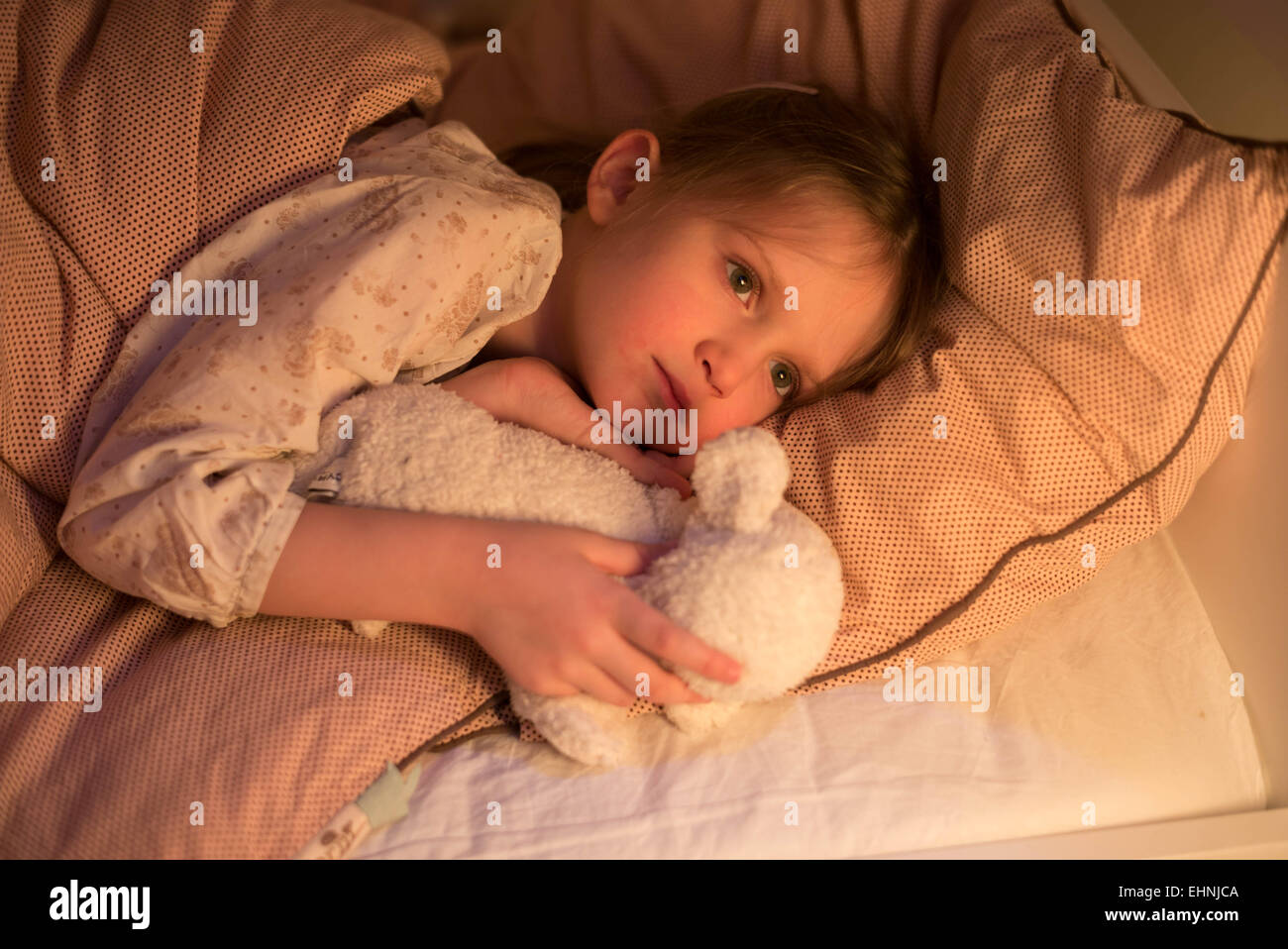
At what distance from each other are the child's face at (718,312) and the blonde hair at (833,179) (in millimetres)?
25

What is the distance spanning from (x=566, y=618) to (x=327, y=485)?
25cm

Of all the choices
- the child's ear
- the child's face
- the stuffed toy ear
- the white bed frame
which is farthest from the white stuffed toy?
the child's ear

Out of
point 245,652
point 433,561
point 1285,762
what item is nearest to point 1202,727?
point 1285,762

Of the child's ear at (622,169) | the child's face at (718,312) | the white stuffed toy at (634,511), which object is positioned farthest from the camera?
the child's ear at (622,169)

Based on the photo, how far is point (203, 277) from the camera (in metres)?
0.97

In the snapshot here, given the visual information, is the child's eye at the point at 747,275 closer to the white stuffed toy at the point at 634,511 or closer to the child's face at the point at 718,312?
the child's face at the point at 718,312

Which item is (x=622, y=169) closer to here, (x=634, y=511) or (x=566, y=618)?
(x=634, y=511)

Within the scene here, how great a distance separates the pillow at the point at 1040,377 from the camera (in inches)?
38.2

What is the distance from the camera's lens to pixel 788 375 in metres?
1.08

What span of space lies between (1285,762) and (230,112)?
118cm

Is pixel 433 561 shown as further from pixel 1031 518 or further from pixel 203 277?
pixel 1031 518

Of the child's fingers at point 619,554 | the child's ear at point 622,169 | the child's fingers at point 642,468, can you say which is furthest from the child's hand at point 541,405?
the child's ear at point 622,169

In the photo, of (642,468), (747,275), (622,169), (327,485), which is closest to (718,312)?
(747,275)

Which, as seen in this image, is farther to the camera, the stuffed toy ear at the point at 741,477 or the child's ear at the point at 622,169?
the child's ear at the point at 622,169
